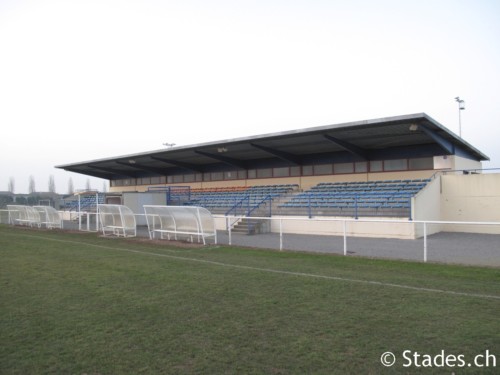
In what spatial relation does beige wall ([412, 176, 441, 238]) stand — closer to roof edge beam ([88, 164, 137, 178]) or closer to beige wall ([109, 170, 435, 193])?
beige wall ([109, 170, 435, 193])

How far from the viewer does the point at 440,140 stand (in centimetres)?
2133

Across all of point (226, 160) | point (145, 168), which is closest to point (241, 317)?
point (226, 160)

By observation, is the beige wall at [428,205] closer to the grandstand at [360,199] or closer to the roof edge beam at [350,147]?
the grandstand at [360,199]

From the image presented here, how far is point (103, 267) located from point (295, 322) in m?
5.80

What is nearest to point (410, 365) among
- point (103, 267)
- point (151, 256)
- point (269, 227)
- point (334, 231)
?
point (103, 267)

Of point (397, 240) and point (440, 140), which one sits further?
point (440, 140)

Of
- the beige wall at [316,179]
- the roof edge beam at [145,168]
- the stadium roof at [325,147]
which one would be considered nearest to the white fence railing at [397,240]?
the beige wall at [316,179]

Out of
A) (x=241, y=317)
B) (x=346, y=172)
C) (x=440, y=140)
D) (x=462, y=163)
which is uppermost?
(x=440, y=140)

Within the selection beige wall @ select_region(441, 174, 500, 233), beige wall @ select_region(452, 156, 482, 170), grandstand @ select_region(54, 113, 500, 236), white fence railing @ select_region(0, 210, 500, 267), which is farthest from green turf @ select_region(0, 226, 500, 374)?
beige wall @ select_region(452, 156, 482, 170)

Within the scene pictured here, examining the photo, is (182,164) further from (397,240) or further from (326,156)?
(397,240)

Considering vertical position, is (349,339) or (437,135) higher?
(437,135)

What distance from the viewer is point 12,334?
15.6 feet

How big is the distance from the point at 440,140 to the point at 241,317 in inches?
758

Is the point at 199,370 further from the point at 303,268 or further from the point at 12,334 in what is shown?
the point at 303,268
